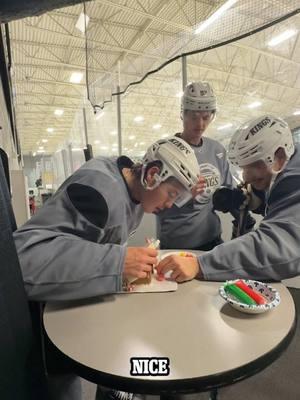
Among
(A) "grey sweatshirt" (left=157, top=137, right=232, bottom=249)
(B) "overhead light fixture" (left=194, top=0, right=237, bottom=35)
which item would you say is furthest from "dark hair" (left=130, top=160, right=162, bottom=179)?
(B) "overhead light fixture" (left=194, top=0, right=237, bottom=35)

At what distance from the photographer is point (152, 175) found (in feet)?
2.75

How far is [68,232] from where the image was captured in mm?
751

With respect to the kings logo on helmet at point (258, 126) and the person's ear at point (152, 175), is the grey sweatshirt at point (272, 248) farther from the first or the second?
the person's ear at point (152, 175)

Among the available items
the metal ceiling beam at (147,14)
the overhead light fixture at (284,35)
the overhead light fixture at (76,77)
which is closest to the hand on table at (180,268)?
the metal ceiling beam at (147,14)

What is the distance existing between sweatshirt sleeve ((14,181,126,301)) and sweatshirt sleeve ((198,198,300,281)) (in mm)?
303

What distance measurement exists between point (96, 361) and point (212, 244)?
100 centimetres

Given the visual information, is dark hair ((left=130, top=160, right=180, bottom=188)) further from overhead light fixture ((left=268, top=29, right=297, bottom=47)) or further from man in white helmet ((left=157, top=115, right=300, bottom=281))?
overhead light fixture ((left=268, top=29, right=297, bottom=47))

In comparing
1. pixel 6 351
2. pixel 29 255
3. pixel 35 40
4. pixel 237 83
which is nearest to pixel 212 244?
pixel 29 255

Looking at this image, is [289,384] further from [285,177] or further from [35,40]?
[35,40]

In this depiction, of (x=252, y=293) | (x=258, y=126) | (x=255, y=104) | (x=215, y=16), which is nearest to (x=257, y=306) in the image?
(x=252, y=293)

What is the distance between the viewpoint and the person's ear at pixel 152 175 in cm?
83

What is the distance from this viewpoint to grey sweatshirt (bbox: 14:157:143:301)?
66 centimetres

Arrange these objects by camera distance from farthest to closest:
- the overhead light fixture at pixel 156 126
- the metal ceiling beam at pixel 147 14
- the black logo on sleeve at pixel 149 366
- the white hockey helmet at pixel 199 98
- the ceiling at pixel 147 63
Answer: the overhead light fixture at pixel 156 126 → the ceiling at pixel 147 63 → the metal ceiling beam at pixel 147 14 → the white hockey helmet at pixel 199 98 → the black logo on sleeve at pixel 149 366

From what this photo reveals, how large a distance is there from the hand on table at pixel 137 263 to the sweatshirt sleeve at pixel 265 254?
0.19 m
